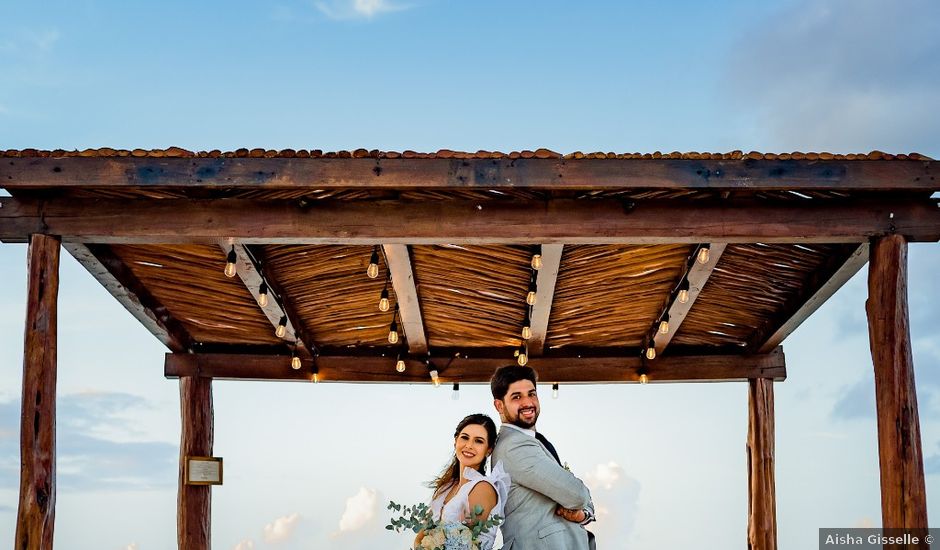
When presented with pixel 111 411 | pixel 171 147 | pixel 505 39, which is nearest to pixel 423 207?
pixel 171 147

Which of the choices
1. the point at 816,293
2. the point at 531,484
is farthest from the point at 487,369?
the point at 531,484

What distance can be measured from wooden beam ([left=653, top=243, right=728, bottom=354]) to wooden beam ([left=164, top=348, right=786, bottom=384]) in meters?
0.36

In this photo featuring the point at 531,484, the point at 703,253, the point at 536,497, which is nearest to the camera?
the point at 531,484

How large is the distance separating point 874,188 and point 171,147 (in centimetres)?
339

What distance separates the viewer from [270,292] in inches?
302

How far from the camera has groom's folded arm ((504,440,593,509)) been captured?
12.4 feet

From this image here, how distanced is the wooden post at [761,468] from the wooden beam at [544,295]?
5.87 ft

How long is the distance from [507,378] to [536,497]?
409mm

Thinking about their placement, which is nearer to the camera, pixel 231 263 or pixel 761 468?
pixel 231 263

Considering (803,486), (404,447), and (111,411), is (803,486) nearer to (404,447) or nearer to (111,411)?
(404,447)

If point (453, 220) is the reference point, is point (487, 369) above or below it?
below

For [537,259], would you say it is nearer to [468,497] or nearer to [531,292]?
[531,292]

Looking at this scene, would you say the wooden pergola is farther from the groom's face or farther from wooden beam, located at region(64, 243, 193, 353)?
the groom's face

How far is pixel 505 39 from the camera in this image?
10438mm
